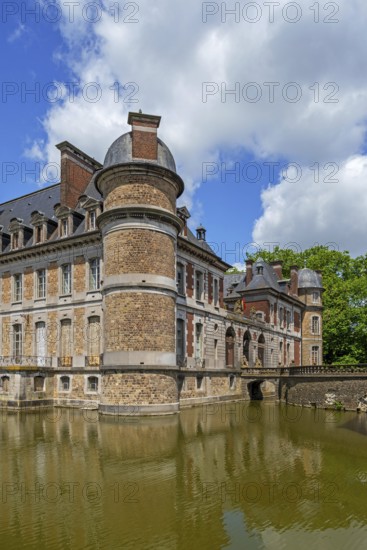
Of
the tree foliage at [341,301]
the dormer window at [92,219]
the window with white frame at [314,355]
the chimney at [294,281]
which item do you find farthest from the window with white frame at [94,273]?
the window with white frame at [314,355]

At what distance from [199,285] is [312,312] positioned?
20725 millimetres

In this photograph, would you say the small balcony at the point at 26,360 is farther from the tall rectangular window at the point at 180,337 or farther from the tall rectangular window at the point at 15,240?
the tall rectangular window at the point at 180,337

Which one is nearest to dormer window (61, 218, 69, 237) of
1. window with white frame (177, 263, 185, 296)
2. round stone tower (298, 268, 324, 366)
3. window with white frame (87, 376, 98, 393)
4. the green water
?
window with white frame (177, 263, 185, 296)

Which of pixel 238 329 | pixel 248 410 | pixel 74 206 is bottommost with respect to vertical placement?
pixel 248 410

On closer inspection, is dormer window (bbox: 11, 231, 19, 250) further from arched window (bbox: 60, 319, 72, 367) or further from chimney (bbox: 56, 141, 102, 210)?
arched window (bbox: 60, 319, 72, 367)

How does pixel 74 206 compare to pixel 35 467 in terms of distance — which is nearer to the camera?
pixel 35 467

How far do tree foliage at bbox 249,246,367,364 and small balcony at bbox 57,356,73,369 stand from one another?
2684cm

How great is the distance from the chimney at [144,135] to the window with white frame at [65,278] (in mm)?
7756

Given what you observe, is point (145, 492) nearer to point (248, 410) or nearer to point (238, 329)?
point (248, 410)

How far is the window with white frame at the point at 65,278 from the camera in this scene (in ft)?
86.9

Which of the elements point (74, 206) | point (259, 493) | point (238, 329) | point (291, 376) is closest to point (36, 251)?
point (74, 206)

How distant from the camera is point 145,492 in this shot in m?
9.45

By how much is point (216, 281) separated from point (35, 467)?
21.2 meters

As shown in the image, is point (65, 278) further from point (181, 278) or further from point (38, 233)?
point (181, 278)
